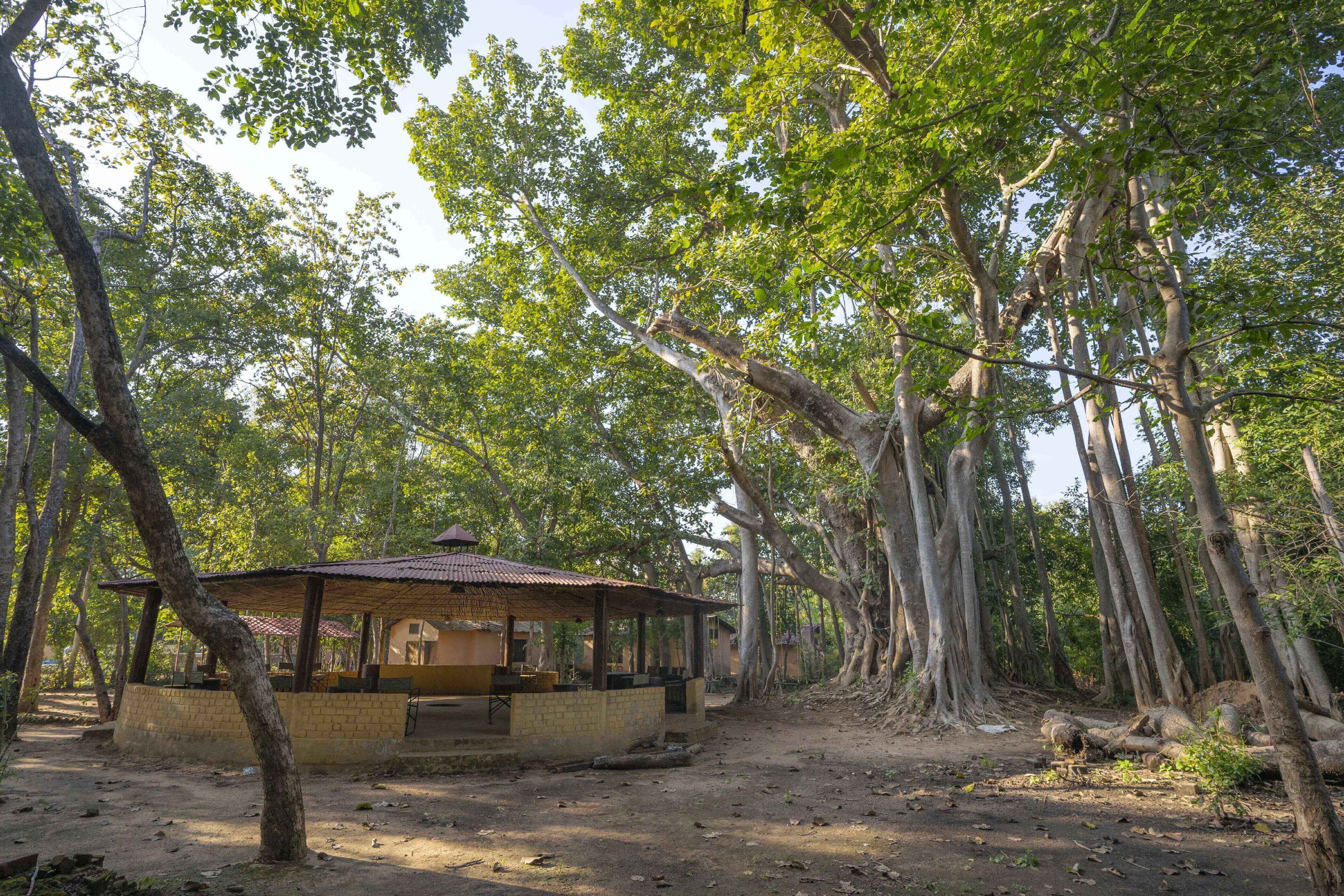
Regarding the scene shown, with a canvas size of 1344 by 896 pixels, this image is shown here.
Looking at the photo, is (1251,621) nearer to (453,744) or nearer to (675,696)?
(453,744)

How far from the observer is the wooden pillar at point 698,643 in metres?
12.8

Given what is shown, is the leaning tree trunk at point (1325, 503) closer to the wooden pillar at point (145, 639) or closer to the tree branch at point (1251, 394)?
the tree branch at point (1251, 394)

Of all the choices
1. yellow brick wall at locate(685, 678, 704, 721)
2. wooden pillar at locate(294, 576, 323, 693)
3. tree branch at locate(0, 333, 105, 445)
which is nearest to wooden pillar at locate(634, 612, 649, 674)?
yellow brick wall at locate(685, 678, 704, 721)

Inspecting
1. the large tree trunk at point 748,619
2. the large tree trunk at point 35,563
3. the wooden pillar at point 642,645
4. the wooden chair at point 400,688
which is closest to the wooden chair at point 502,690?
the wooden chair at point 400,688

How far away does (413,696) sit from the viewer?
32.4 feet

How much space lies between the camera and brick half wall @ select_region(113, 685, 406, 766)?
7828mm

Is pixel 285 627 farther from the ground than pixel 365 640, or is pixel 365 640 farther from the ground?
pixel 285 627

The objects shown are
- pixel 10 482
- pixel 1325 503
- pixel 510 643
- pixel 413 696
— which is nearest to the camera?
pixel 1325 503

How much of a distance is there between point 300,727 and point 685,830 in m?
5.34

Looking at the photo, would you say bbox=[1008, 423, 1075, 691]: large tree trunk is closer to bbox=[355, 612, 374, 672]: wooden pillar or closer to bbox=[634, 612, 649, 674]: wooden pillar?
bbox=[634, 612, 649, 674]: wooden pillar

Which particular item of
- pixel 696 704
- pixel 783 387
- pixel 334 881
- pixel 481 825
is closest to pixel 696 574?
pixel 696 704

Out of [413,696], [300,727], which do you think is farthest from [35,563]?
[413,696]

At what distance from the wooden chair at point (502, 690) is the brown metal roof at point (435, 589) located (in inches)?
52.5

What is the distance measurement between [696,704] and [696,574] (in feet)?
27.0
